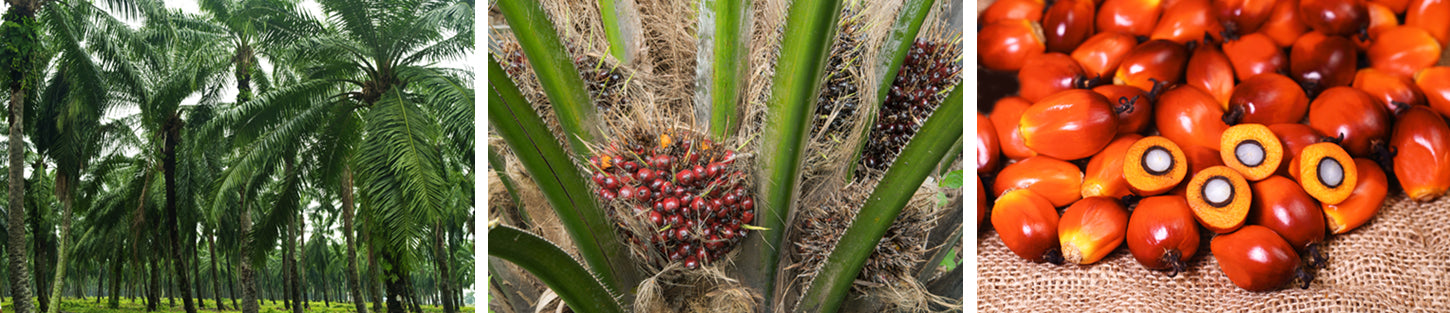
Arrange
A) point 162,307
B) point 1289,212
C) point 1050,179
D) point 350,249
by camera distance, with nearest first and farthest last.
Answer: point 1289,212 → point 1050,179 → point 350,249 → point 162,307

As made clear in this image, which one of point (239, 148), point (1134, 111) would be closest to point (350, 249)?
point (239, 148)

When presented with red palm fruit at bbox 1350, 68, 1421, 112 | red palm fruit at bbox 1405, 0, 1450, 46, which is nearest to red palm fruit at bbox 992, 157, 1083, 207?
red palm fruit at bbox 1350, 68, 1421, 112

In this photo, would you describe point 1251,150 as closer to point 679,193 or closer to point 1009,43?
point 1009,43

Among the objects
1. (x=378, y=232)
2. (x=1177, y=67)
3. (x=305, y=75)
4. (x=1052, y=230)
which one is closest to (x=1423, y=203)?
(x=1177, y=67)

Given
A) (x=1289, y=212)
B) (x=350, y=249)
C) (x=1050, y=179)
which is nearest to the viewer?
(x=1289, y=212)

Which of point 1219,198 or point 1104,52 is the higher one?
point 1104,52

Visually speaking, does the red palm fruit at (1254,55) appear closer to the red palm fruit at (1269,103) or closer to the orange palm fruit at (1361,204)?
the red palm fruit at (1269,103)

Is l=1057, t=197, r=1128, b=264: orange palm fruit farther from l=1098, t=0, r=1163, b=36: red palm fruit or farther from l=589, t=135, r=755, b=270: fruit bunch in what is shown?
l=589, t=135, r=755, b=270: fruit bunch
